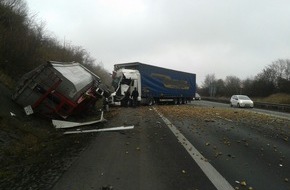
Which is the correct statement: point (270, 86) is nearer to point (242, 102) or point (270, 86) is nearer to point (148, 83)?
point (242, 102)

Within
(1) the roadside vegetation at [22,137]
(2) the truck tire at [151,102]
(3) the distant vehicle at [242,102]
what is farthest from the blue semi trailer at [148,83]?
(1) the roadside vegetation at [22,137]

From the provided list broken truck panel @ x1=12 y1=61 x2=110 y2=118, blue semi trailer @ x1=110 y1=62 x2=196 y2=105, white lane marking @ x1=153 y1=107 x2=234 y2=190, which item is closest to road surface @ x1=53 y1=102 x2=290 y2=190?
white lane marking @ x1=153 y1=107 x2=234 y2=190

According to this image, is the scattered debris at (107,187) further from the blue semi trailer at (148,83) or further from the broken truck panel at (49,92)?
the blue semi trailer at (148,83)

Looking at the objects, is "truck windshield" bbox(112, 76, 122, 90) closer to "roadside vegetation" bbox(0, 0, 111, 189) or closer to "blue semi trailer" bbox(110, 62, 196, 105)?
"blue semi trailer" bbox(110, 62, 196, 105)

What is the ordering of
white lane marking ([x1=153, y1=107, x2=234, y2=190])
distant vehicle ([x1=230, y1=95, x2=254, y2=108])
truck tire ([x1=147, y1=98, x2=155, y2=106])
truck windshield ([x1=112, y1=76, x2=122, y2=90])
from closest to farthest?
white lane marking ([x1=153, y1=107, x2=234, y2=190])
truck windshield ([x1=112, y1=76, x2=122, y2=90])
truck tire ([x1=147, y1=98, x2=155, y2=106])
distant vehicle ([x1=230, y1=95, x2=254, y2=108])

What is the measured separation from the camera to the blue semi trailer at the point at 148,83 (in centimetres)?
3384

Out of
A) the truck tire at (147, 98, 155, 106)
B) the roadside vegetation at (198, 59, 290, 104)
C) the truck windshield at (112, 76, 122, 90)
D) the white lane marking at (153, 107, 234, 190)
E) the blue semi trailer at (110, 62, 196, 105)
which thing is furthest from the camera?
the roadside vegetation at (198, 59, 290, 104)

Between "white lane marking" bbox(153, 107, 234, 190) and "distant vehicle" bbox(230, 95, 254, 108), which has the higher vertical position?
"distant vehicle" bbox(230, 95, 254, 108)

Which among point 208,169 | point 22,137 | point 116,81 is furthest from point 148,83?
point 208,169

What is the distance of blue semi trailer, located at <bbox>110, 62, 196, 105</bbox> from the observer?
3384 centimetres

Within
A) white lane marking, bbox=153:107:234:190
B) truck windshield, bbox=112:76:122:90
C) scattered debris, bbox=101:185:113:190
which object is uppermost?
truck windshield, bbox=112:76:122:90

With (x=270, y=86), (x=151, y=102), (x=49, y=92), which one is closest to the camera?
(x=49, y=92)

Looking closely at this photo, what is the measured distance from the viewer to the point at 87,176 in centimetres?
737

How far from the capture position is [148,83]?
36438mm
